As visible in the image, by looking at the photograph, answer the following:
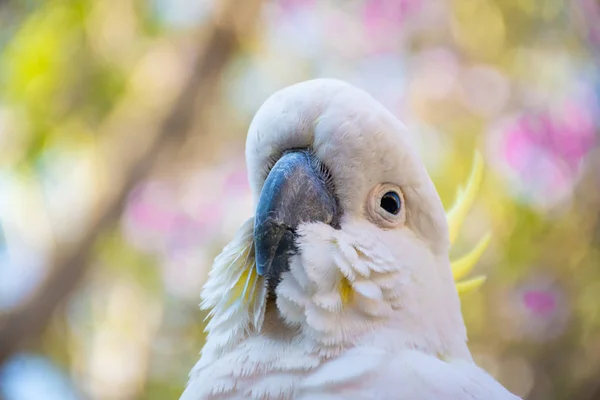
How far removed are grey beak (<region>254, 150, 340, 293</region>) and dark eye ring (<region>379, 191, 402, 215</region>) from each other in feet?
0.32

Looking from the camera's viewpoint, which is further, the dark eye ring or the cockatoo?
the dark eye ring

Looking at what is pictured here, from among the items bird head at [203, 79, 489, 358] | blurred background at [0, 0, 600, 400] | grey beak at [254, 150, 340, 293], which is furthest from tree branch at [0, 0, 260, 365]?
grey beak at [254, 150, 340, 293]

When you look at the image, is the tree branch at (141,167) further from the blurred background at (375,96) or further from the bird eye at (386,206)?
the bird eye at (386,206)

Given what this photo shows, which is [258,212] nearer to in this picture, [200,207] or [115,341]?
[200,207]

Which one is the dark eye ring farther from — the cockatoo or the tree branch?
the tree branch

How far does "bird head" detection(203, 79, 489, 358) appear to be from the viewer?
32.9 inches

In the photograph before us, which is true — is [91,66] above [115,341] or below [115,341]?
above

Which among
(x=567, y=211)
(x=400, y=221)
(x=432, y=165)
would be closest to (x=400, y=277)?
(x=400, y=221)

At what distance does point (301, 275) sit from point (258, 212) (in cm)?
11

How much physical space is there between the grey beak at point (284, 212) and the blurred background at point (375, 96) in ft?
4.08

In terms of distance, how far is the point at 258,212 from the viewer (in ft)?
2.77

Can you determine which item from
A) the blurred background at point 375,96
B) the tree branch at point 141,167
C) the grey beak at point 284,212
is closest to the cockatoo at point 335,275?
the grey beak at point 284,212

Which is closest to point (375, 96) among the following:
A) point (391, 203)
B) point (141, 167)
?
point (141, 167)

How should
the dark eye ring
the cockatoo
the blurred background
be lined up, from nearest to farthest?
the cockatoo < the dark eye ring < the blurred background
